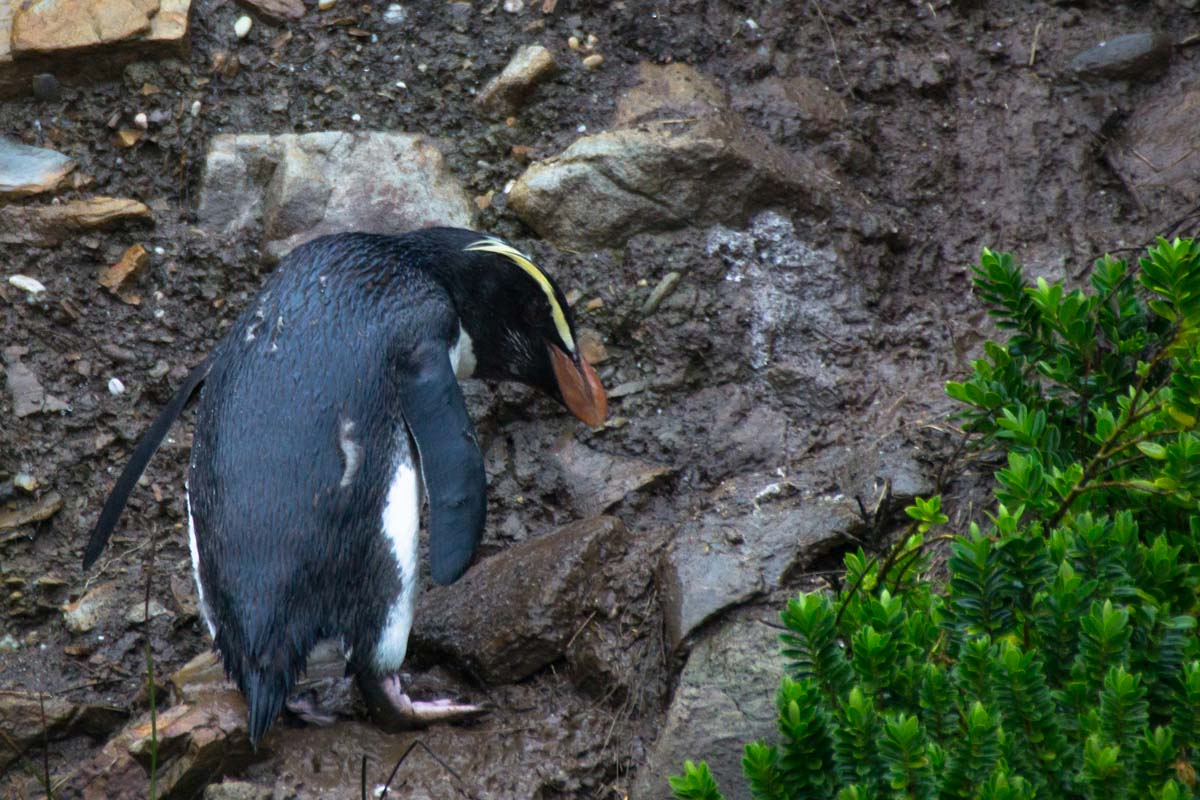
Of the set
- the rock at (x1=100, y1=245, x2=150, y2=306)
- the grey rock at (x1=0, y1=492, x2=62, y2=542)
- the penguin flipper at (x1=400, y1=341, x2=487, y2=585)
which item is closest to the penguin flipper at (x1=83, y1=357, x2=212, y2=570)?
the grey rock at (x1=0, y1=492, x2=62, y2=542)

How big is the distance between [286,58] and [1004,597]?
2.75 meters

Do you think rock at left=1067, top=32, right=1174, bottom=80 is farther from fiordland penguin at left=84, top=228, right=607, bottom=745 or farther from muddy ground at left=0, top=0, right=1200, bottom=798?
fiordland penguin at left=84, top=228, right=607, bottom=745

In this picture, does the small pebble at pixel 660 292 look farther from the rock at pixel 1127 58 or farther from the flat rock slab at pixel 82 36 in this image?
the flat rock slab at pixel 82 36

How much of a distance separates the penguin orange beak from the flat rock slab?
153 cm

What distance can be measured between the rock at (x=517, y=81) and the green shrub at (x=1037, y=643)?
6.38ft

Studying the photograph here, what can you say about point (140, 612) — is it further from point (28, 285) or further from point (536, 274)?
point (536, 274)

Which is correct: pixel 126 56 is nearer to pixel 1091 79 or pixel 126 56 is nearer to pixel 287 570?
pixel 287 570

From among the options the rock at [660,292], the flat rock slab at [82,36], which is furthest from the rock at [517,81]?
the flat rock slab at [82,36]

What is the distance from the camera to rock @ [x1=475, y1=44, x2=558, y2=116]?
3.76 meters

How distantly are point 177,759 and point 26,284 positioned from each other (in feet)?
4.98

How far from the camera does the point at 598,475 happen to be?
10.8 feet

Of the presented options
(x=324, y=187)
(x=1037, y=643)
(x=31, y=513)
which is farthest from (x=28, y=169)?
(x=1037, y=643)

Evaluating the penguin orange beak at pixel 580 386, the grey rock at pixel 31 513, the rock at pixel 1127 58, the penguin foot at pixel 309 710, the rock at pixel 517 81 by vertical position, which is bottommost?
the grey rock at pixel 31 513

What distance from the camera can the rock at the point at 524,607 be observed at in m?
2.82
